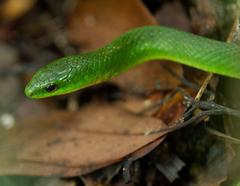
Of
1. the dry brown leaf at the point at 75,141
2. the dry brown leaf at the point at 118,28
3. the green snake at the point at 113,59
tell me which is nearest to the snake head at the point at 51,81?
the green snake at the point at 113,59

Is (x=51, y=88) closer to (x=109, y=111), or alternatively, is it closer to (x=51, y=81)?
(x=51, y=81)

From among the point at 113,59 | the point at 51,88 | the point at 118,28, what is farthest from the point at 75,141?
the point at 118,28

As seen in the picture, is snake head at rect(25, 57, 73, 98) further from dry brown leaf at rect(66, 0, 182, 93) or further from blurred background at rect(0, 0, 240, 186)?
dry brown leaf at rect(66, 0, 182, 93)

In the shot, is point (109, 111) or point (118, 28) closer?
point (109, 111)

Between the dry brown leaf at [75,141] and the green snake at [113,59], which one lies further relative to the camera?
the green snake at [113,59]

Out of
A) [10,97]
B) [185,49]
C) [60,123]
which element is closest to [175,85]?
[185,49]

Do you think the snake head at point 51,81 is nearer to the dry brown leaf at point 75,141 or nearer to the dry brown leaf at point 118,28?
the dry brown leaf at point 75,141
